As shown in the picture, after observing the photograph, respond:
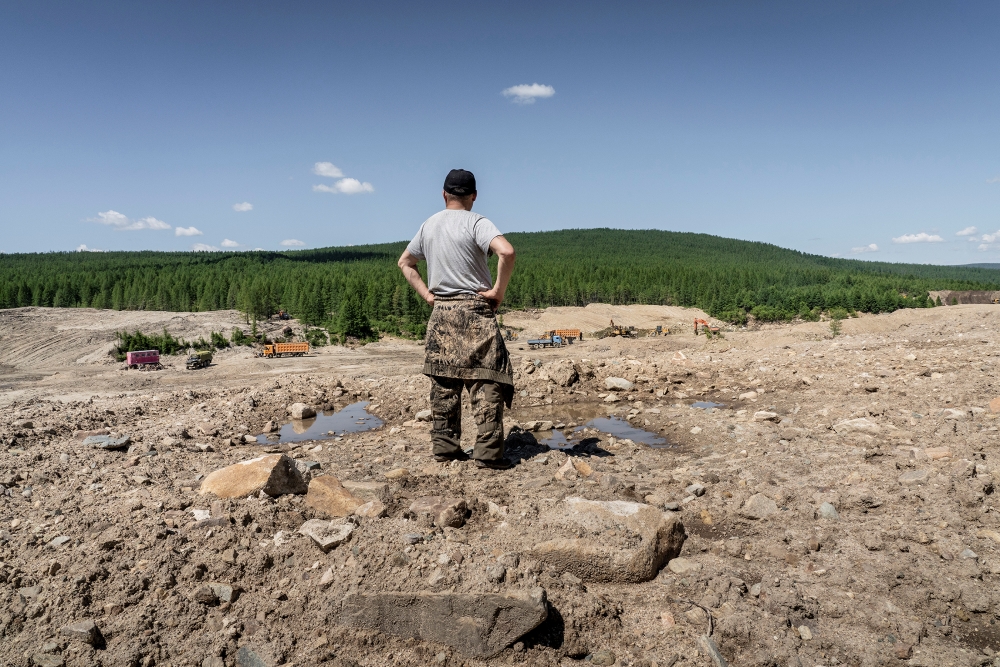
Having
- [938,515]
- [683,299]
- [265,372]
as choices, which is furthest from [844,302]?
[938,515]

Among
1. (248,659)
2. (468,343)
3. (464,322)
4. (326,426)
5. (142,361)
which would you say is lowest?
(142,361)

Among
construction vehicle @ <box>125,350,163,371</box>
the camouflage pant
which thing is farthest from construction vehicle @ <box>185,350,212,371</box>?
the camouflage pant

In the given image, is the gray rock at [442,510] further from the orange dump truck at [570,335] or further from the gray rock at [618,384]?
the orange dump truck at [570,335]

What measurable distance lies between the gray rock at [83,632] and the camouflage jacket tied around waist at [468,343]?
2.51 metres

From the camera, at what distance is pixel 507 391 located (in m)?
4.43

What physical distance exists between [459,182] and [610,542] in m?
2.80

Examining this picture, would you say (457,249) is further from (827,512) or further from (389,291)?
(389,291)

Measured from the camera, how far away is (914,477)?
12.4ft

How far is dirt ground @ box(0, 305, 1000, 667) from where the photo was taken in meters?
2.40

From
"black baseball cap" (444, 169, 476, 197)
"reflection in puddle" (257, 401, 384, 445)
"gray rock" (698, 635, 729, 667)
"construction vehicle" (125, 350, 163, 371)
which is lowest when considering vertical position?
"construction vehicle" (125, 350, 163, 371)

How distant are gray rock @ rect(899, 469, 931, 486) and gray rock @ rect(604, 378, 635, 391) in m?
4.95

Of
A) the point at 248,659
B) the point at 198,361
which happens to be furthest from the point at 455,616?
the point at 198,361

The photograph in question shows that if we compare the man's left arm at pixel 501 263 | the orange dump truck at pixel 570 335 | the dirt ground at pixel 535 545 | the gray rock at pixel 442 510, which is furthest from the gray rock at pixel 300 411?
the orange dump truck at pixel 570 335

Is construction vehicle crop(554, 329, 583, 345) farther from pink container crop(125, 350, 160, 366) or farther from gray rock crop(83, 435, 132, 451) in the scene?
gray rock crop(83, 435, 132, 451)
